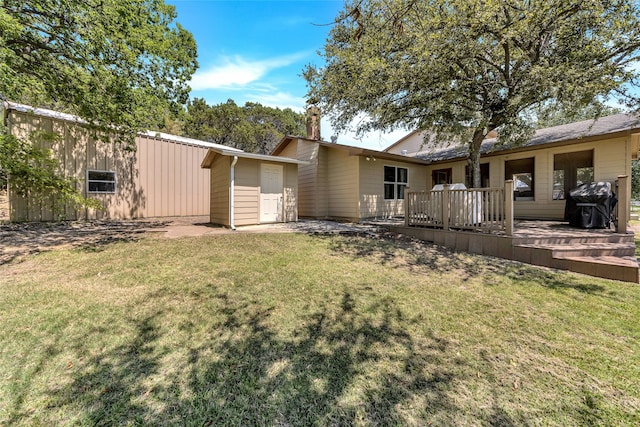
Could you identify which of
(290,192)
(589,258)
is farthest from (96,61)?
(589,258)

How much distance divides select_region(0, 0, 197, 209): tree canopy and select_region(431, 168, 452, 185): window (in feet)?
35.4

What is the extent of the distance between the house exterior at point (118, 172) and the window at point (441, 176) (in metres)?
9.26

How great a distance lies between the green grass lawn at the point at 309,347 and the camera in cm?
187

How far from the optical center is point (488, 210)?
6223 mm

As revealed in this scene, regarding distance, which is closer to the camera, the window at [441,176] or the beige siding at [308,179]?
the beige siding at [308,179]

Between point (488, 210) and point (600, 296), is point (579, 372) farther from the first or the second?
point (488, 210)

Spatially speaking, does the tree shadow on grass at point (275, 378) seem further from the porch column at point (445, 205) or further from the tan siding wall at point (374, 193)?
the tan siding wall at point (374, 193)

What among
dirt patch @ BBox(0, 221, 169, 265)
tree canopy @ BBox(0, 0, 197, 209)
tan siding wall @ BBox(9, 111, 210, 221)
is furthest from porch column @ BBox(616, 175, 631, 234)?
tan siding wall @ BBox(9, 111, 210, 221)

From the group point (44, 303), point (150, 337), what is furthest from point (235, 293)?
point (44, 303)

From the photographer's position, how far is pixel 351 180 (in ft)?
35.2

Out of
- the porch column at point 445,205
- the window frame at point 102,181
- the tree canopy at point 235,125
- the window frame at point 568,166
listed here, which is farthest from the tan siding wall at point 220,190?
the tree canopy at point 235,125

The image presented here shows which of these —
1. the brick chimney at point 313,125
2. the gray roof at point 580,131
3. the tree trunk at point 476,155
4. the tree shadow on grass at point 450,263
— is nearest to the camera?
the tree shadow on grass at point 450,263

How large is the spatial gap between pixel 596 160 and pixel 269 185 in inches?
419

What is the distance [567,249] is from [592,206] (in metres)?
2.97
